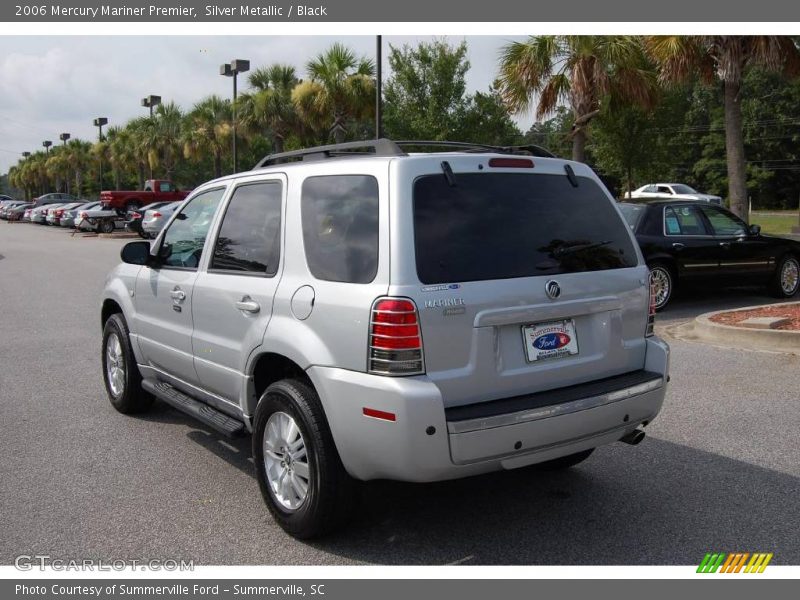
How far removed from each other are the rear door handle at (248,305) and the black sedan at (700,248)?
794cm

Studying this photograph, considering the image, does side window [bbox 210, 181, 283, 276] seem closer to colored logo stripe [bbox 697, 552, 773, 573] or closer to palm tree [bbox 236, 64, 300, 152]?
colored logo stripe [bbox 697, 552, 773, 573]

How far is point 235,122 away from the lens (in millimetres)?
36656

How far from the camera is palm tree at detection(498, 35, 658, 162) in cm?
1636

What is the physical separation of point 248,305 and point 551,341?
1.66m

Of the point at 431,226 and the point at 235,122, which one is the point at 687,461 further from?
the point at 235,122

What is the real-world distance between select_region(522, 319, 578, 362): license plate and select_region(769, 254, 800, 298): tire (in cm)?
998

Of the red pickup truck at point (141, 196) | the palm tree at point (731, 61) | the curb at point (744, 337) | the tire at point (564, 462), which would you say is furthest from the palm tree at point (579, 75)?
the red pickup truck at point (141, 196)

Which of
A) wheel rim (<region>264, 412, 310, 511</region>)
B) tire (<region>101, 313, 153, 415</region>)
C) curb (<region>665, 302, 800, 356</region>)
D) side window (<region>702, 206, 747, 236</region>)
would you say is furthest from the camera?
side window (<region>702, 206, 747, 236</region>)

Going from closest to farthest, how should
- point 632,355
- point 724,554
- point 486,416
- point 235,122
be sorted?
point 486,416 → point 724,554 → point 632,355 → point 235,122

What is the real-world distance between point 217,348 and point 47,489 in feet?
4.34

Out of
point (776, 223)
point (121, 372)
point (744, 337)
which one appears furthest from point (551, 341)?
point (776, 223)

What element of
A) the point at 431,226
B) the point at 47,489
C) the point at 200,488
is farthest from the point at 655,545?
the point at 47,489

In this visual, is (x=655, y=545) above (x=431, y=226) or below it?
below

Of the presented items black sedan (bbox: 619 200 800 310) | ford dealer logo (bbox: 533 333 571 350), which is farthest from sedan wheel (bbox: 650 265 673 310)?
ford dealer logo (bbox: 533 333 571 350)
